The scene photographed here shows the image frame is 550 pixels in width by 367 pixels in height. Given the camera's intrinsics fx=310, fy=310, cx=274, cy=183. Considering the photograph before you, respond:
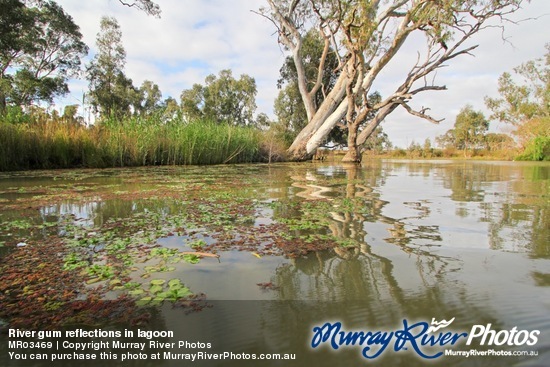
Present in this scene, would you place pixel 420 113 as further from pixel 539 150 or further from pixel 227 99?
pixel 227 99

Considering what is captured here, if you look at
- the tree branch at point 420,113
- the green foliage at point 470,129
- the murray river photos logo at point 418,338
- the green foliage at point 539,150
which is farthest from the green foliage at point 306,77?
the green foliage at point 470,129

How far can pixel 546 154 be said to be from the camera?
21.3 metres

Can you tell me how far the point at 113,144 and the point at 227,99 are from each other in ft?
93.1

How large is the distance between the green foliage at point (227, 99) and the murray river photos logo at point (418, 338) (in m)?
34.9

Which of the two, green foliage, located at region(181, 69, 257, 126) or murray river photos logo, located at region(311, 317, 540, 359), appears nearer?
murray river photos logo, located at region(311, 317, 540, 359)

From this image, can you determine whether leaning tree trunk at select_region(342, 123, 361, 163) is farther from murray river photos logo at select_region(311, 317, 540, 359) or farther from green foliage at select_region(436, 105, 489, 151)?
green foliage at select_region(436, 105, 489, 151)

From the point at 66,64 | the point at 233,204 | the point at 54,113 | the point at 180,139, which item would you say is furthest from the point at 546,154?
the point at 66,64

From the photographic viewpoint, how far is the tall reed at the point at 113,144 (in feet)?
23.4

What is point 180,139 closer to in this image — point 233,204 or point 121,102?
point 233,204

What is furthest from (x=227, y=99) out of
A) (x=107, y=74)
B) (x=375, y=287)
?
(x=375, y=287)

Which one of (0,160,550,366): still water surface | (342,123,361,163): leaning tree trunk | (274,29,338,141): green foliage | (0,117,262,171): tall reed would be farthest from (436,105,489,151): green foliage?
(0,160,550,366): still water surface

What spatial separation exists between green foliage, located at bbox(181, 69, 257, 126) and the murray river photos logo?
3490 centimetres

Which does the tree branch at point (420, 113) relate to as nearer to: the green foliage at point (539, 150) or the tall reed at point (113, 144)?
the tall reed at point (113, 144)

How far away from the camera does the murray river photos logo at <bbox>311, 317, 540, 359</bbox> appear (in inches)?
34.9
